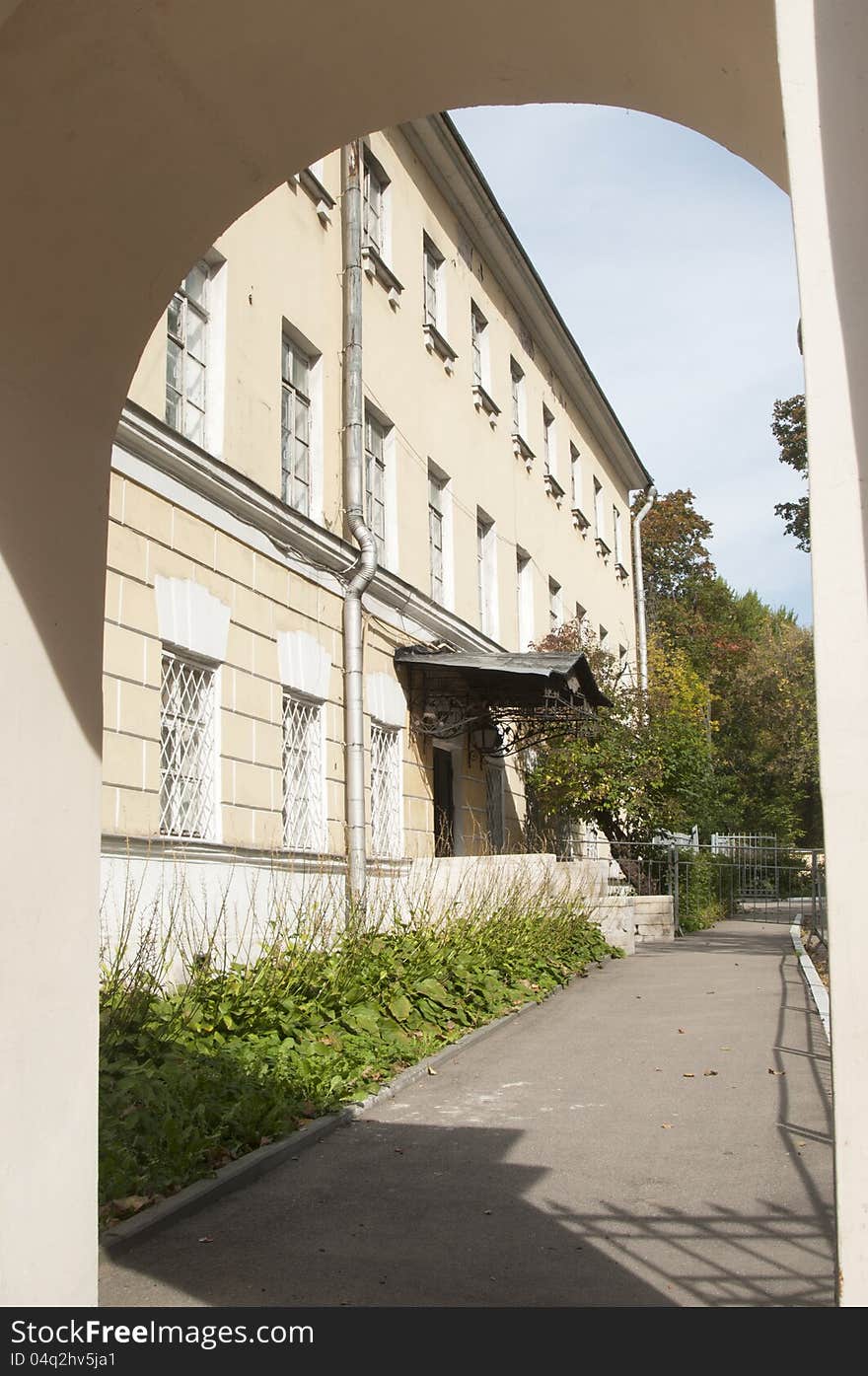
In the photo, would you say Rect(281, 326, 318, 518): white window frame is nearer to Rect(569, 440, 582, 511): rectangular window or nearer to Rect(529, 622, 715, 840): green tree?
Rect(529, 622, 715, 840): green tree

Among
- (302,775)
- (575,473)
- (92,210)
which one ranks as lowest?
(302,775)

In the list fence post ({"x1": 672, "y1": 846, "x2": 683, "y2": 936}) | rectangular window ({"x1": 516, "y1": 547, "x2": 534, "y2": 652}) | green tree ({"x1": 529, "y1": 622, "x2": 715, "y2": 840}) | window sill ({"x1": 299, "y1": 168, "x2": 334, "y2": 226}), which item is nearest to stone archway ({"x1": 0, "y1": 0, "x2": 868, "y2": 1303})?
window sill ({"x1": 299, "y1": 168, "x2": 334, "y2": 226})

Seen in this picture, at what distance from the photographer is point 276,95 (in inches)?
146

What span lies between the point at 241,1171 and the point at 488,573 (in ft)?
49.2

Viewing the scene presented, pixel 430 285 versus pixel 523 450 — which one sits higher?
pixel 430 285

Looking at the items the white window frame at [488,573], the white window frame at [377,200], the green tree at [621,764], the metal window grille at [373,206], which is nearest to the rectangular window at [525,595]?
the green tree at [621,764]

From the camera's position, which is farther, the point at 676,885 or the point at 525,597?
the point at 525,597

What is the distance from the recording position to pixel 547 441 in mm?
24484

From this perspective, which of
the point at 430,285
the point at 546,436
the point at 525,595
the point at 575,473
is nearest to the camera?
the point at 430,285

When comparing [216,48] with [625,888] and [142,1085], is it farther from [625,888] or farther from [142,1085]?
[625,888]

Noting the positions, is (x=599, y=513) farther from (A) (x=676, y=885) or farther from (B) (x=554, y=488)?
(A) (x=676, y=885)

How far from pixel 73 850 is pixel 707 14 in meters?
2.73

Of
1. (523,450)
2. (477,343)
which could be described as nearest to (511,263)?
(477,343)
